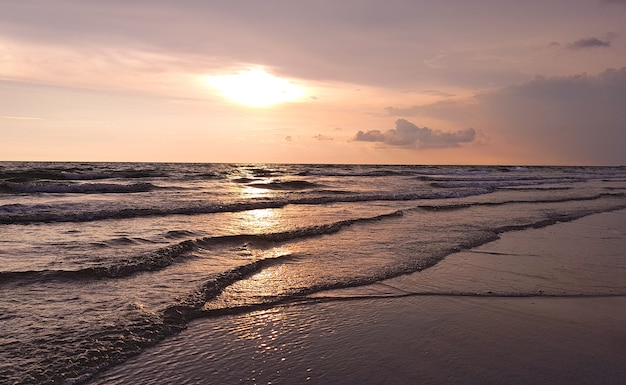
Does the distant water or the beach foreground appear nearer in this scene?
the beach foreground

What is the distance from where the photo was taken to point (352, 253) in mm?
10078

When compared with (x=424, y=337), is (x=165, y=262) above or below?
above

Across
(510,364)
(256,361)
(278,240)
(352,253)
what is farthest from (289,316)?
(278,240)

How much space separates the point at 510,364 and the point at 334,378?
1748mm

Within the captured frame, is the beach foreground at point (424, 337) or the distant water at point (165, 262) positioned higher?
the distant water at point (165, 262)

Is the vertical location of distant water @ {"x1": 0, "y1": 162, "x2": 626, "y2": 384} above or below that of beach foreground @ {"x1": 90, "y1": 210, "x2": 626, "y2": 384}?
above

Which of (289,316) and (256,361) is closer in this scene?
(256,361)

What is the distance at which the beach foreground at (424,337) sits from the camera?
4.34 m

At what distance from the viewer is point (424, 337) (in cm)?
536

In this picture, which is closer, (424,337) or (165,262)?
(424,337)

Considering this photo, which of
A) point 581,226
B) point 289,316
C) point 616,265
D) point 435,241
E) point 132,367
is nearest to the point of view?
point 132,367

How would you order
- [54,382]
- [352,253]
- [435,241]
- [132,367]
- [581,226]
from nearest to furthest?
[54,382], [132,367], [352,253], [435,241], [581,226]

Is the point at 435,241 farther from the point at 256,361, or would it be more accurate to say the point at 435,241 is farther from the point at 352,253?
the point at 256,361

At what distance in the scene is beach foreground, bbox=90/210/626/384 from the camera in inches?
171
